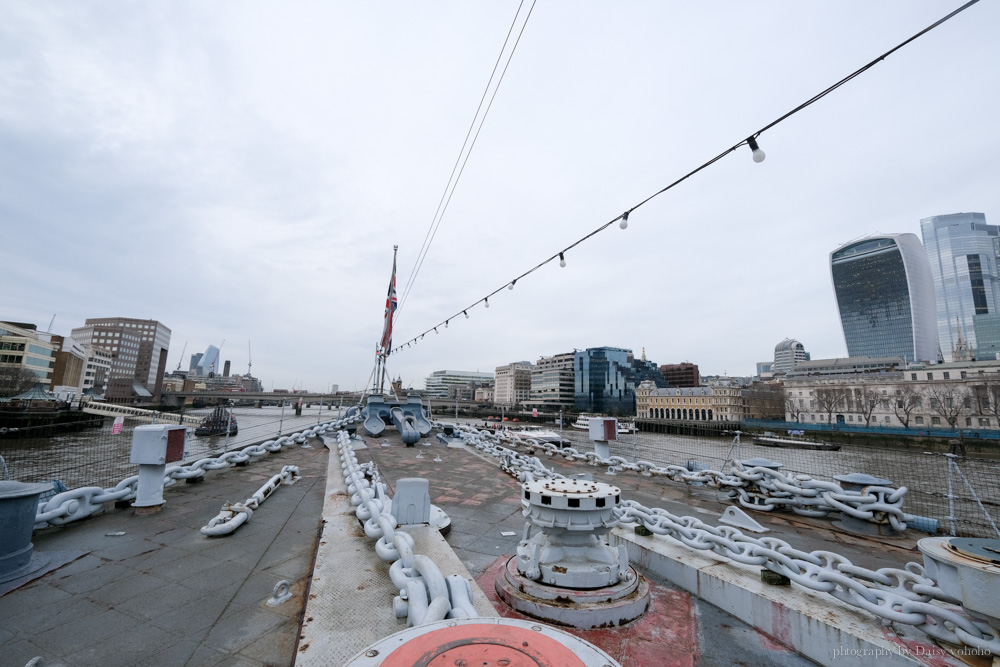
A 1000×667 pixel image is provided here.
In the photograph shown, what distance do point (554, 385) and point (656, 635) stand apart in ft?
341

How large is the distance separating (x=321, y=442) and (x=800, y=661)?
508 inches

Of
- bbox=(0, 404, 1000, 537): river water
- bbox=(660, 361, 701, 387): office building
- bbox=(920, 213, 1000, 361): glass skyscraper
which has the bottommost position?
bbox=(0, 404, 1000, 537): river water

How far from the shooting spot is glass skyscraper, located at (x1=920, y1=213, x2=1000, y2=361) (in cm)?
15525

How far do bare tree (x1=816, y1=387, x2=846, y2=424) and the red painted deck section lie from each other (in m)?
68.0

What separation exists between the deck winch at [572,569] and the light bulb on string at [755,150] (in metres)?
3.16

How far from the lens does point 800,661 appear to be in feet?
8.23

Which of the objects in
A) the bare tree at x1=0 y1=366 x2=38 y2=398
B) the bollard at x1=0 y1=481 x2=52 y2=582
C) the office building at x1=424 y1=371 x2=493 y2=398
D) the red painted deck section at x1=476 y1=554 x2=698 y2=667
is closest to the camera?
the red painted deck section at x1=476 y1=554 x2=698 y2=667

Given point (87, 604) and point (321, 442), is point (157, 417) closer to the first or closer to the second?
point (321, 442)

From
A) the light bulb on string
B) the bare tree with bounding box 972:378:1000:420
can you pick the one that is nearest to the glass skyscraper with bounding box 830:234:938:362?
the bare tree with bounding box 972:378:1000:420

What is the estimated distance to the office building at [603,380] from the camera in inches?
3937

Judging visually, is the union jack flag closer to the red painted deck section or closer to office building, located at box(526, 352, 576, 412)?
the red painted deck section

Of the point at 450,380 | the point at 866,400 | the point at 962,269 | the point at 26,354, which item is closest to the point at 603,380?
the point at 866,400

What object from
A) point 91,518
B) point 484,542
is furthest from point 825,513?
point 91,518

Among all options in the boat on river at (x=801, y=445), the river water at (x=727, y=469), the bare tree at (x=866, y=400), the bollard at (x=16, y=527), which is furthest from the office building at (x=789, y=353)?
the bollard at (x=16, y=527)
